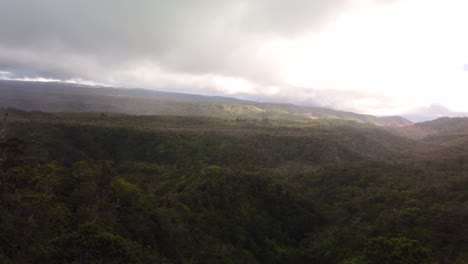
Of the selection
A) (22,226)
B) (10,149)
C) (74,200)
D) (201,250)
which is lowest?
(201,250)

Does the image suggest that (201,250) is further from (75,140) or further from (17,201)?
(75,140)

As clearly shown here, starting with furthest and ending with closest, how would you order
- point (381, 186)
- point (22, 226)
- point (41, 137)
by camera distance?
point (41, 137) < point (381, 186) < point (22, 226)

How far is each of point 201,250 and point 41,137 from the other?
62.6m

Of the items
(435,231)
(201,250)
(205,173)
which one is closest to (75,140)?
(205,173)

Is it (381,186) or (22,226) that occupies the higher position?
(22,226)

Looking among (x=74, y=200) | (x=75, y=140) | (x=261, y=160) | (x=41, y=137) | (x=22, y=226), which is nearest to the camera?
(x=22, y=226)

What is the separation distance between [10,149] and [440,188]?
6214cm

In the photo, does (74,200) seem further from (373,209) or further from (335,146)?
(335,146)

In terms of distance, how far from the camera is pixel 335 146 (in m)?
113

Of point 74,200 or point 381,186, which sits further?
point 381,186

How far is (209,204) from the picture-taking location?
4866cm

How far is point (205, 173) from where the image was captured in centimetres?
5800

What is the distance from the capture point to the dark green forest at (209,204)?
1828 cm

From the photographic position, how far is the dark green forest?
60.0 ft
